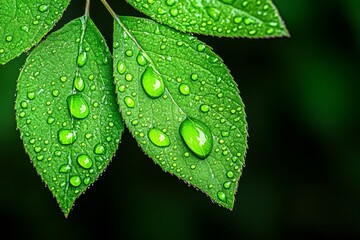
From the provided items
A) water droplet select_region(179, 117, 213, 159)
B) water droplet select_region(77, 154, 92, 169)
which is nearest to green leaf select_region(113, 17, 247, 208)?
water droplet select_region(179, 117, 213, 159)

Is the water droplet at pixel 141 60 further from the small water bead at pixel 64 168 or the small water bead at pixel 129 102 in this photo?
the small water bead at pixel 64 168

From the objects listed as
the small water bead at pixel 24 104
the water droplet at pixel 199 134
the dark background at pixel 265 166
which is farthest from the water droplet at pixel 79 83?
the dark background at pixel 265 166

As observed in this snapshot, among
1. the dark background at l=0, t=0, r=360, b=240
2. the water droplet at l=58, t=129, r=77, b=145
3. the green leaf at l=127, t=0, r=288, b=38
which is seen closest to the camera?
the green leaf at l=127, t=0, r=288, b=38

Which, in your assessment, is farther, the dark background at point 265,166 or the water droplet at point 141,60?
the dark background at point 265,166

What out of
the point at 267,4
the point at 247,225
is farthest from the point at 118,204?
the point at 267,4

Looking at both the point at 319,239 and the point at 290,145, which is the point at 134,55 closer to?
the point at 290,145

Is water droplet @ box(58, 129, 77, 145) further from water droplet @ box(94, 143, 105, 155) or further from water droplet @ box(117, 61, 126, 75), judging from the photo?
water droplet @ box(117, 61, 126, 75)
